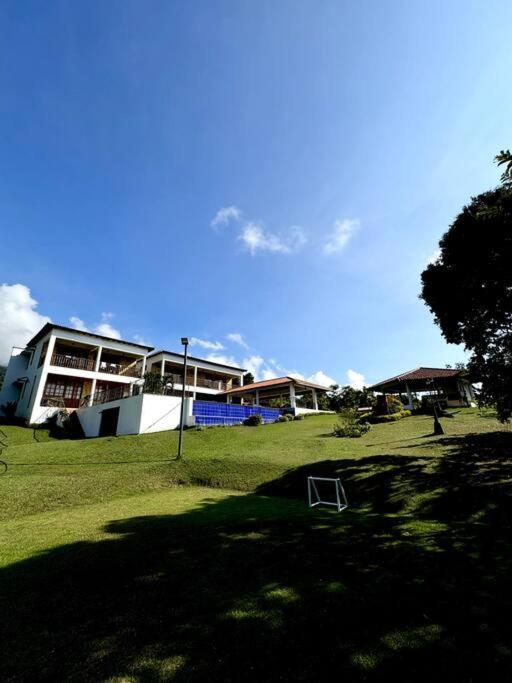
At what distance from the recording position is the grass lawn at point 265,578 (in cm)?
274

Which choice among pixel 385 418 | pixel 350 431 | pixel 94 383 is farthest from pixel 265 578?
pixel 94 383

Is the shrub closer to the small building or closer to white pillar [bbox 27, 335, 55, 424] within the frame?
white pillar [bbox 27, 335, 55, 424]

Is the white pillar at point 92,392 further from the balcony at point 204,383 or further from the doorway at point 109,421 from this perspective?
the balcony at point 204,383

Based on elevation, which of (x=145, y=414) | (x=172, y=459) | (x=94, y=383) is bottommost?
(x=172, y=459)

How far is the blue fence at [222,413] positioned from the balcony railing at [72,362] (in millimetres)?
13937

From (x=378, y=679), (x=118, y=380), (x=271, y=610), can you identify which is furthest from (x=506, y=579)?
(x=118, y=380)

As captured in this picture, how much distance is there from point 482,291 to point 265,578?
10.8m

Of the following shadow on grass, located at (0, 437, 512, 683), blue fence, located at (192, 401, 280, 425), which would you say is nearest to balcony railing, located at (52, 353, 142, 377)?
blue fence, located at (192, 401, 280, 425)

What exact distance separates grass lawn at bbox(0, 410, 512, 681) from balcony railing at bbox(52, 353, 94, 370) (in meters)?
21.2

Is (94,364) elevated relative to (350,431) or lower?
elevated

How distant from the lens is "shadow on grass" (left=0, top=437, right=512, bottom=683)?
268 cm

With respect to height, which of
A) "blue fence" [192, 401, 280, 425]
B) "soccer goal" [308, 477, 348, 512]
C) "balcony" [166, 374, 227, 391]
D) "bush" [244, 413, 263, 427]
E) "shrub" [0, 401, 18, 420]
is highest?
"balcony" [166, 374, 227, 391]

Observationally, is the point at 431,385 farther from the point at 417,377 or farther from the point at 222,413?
the point at 222,413

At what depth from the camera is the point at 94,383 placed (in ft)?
100
